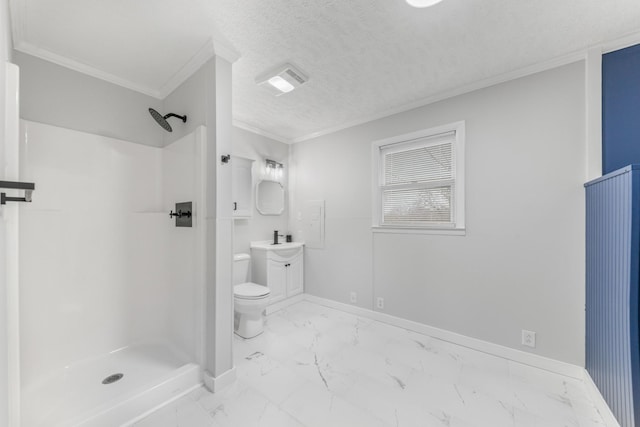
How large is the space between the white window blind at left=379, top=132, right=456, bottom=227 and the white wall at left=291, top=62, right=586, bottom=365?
153 millimetres

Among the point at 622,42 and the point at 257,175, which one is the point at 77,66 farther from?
the point at 622,42

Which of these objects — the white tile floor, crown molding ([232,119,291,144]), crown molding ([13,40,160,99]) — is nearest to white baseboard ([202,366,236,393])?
the white tile floor

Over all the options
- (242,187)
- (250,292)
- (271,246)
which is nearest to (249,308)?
(250,292)

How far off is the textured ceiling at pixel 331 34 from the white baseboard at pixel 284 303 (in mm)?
2491

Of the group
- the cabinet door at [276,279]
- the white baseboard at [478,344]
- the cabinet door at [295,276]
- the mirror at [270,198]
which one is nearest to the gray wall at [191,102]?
the mirror at [270,198]

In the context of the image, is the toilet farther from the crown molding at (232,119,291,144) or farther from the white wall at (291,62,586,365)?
the crown molding at (232,119,291,144)

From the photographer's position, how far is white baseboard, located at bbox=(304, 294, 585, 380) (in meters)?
1.87

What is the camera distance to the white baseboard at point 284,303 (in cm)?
308

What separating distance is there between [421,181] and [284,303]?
2241mm

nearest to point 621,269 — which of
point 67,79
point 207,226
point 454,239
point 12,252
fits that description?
point 454,239

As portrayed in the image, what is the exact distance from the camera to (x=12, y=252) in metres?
1.17

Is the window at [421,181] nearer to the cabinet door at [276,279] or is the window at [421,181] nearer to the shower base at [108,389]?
the cabinet door at [276,279]

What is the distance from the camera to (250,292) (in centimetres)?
252

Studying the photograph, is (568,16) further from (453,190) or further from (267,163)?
(267,163)
